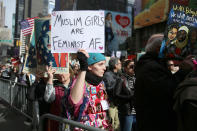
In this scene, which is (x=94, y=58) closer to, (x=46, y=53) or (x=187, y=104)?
(x=46, y=53)

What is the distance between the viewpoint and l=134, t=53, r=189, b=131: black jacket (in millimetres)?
1978

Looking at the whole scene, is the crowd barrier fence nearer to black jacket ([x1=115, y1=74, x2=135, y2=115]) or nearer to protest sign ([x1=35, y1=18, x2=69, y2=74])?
protest sign ([x1=35, y1=18, x2=69, y2=74])

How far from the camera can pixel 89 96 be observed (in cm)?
266

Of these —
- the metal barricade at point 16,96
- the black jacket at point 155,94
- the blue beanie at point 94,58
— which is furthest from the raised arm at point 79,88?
the metal barricade at point 16,96

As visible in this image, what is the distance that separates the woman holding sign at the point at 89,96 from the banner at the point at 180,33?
34.2 inches

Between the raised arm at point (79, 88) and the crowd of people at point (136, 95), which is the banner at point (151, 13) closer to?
the crowd of people at point (136, 95)

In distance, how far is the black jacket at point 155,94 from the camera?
1.98 metres

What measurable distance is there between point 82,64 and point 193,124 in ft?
4.40

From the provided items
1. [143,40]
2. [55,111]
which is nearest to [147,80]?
[55,111]

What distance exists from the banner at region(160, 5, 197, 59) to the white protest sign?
907mm

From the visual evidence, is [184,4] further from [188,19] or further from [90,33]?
[90,33]

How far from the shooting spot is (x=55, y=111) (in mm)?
3594

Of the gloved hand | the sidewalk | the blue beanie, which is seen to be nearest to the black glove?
the blue beanie

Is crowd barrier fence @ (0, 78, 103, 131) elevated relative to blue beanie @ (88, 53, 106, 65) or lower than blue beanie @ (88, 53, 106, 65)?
lower
